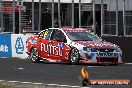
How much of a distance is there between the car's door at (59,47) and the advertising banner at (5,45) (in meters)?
5.59

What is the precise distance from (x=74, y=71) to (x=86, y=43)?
9.58 feet

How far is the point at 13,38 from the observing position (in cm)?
2647

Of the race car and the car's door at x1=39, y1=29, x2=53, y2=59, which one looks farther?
the car's door at x1=39, y1=29, x2=53, y2=59

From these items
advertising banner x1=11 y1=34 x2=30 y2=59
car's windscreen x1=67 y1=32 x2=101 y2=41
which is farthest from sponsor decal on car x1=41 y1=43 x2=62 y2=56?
advertising banner x1=11 y1=34 x2=30 y2=59

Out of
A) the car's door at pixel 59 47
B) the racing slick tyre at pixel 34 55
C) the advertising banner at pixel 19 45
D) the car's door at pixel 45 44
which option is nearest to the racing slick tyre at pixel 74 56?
the car's door at pixel 59 47

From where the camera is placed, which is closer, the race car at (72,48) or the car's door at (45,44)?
the race car at (72,48)

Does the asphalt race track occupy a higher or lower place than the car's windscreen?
lower

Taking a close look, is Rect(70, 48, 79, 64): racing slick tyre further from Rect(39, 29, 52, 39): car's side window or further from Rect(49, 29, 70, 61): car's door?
Rect(39, 29, 52, 39): car's side window

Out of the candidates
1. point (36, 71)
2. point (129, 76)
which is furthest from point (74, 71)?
point (129, 76)

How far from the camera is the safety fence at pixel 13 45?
25.9 m

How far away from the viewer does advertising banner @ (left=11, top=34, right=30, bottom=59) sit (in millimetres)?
25812

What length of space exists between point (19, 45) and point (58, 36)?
16.8 ft

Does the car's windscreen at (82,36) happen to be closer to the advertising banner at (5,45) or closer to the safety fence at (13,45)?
the safety fence at (13,45)

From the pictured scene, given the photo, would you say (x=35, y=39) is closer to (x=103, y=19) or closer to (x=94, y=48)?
(x=94, y=48)
